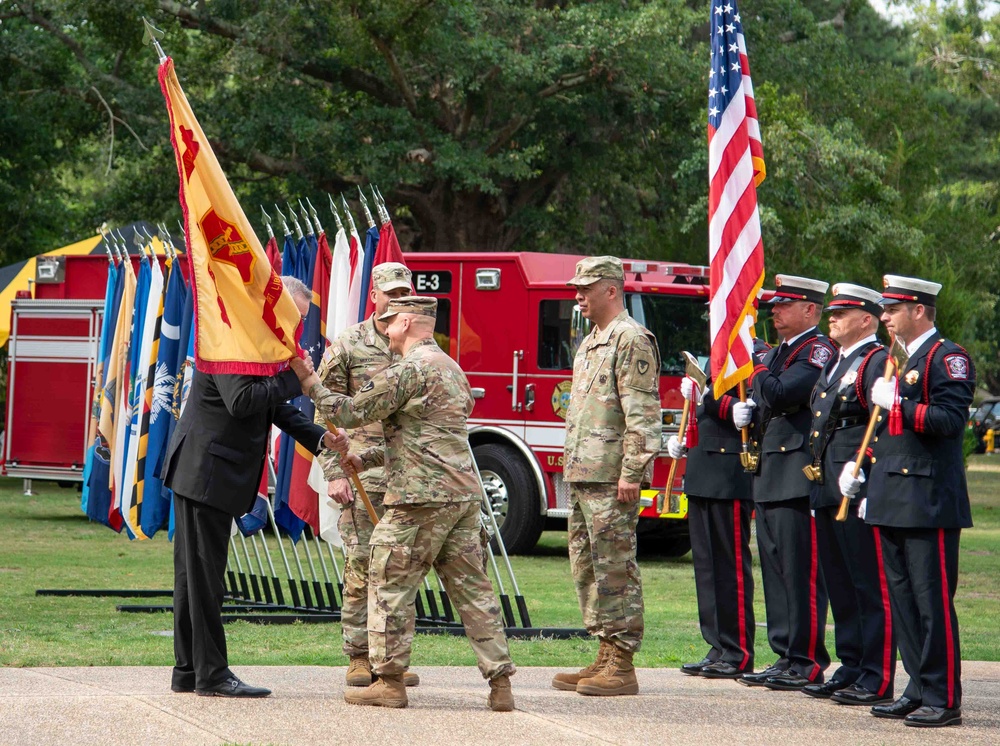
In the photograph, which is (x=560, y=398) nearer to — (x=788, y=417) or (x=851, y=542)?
(x=788, y=417)

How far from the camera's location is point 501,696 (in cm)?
660

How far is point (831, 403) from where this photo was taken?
7.38 metres

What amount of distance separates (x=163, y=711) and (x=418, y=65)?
17.2 meters

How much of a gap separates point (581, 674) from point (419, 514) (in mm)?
1391

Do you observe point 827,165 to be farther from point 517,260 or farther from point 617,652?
point 617,652

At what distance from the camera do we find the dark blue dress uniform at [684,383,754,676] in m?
8.01

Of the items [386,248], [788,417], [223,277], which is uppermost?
[386,248]

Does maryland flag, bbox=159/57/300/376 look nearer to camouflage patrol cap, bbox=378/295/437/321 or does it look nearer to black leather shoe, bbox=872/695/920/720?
camouflage patrol cap, bbox=378/295/437/321

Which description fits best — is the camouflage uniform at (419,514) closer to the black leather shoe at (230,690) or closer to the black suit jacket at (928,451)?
the black leather shoe at (230,690)

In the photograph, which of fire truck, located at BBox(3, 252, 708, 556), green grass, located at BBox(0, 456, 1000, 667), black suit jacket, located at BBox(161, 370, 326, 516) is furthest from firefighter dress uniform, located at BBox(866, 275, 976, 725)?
fire truck, located at BBox(3, 252, 708, 556)

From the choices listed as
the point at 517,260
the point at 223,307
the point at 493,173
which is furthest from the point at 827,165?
the point at 223,307

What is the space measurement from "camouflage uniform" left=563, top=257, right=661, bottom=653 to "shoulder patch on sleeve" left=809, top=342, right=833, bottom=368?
36.9 inches

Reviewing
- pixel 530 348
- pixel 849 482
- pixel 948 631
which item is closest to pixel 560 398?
pixel 530 348

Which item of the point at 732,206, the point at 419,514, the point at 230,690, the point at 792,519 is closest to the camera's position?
the point at 419,514
